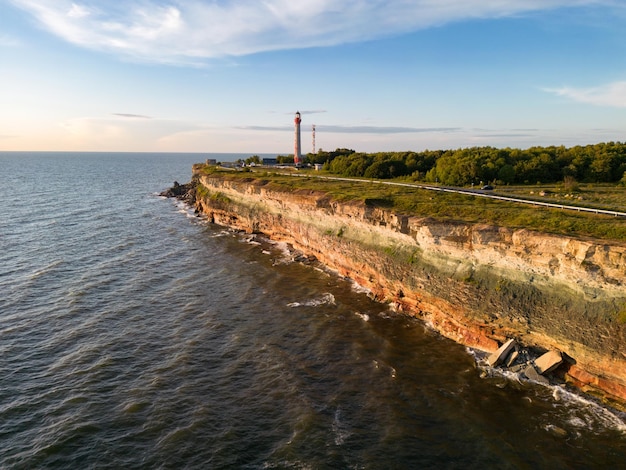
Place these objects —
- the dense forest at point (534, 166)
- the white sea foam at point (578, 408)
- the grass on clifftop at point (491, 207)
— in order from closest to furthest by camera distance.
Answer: the white sea foam at point (578, 408)
the grass on clifftop at point (491, 207)
the dense forest at point (534, 166)

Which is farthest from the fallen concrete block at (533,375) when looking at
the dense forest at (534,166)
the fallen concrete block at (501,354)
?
the dense forest at (534,166)

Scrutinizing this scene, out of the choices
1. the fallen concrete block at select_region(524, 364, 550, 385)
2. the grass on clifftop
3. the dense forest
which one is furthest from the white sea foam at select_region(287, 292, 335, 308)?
the dense forest

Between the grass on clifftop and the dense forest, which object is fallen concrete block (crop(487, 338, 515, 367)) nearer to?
the grass on clifftop

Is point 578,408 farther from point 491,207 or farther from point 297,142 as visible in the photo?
point 297,142

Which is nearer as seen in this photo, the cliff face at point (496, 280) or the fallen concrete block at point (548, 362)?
the cliff face at point (496, 280)

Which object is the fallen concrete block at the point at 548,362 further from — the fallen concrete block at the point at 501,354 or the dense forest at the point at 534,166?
the dense forest at the point at 534,166

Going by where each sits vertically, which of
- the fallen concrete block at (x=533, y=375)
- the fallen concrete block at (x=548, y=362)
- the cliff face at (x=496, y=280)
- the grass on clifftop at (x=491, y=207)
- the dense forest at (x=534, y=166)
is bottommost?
the fallen concrete block at (x=533, y=375)

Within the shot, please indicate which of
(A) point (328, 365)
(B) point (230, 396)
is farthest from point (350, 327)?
(B) point (230, 396)
